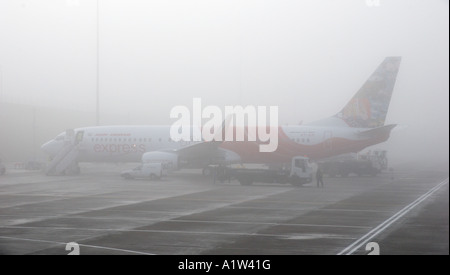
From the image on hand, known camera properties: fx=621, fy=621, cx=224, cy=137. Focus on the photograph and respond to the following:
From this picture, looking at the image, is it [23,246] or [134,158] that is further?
[134,158]

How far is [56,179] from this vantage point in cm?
5356

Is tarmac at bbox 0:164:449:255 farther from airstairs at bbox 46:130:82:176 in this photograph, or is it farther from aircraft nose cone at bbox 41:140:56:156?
aircraft nose cone at bbox 41:140:56:156

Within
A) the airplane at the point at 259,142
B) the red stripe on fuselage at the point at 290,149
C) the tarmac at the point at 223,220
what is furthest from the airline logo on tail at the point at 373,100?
the tarmac at the point at 223,220

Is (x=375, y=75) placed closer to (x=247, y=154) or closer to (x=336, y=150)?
(x=336, y=150)

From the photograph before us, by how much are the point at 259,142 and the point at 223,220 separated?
3107 cm

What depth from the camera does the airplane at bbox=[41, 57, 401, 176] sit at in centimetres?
5612

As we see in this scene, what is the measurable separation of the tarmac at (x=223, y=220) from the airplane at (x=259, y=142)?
10.6 metres

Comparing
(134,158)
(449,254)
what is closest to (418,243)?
(449,254)

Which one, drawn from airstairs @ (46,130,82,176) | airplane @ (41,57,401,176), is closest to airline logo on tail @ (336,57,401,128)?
airplane @ (41,57,401,176)

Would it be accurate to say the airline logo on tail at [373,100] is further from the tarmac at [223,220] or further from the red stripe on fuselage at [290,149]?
the tarmac at [223,220]

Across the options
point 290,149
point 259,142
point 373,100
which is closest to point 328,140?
point 290,149

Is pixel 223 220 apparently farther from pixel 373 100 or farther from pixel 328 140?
pixel 373 100

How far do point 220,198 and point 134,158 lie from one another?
24.1m
